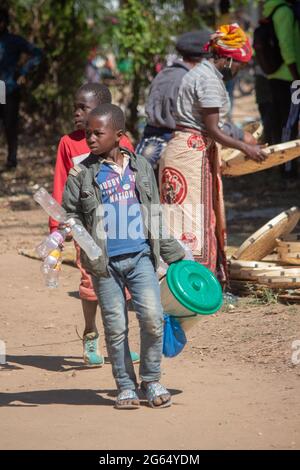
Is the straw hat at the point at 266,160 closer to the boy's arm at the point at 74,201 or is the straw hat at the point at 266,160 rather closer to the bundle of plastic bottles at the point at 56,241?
the boy's arm at the point at 74,201

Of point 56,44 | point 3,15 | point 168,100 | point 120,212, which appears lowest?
point 120,212

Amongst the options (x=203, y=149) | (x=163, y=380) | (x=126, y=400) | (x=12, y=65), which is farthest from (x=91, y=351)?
(x=12, y=65)

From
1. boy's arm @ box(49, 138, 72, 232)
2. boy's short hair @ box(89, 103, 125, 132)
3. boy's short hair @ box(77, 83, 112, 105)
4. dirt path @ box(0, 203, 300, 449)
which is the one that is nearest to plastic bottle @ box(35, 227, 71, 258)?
boy's short hair @ box(89, 103, 125, 132)

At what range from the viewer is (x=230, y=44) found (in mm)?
7234

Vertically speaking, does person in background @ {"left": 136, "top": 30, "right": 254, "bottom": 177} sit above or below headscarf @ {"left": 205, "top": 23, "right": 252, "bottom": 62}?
below

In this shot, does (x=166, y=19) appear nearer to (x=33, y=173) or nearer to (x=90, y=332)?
(x=33, y=173)

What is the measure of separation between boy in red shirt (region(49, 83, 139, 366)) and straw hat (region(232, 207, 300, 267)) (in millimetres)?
1791

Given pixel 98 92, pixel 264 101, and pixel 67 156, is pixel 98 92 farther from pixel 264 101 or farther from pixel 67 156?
pixel 264 101

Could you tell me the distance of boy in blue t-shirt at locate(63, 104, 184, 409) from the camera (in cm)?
536

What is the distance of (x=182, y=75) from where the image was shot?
24.4ft

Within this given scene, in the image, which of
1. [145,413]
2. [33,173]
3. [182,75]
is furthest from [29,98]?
[145,413]

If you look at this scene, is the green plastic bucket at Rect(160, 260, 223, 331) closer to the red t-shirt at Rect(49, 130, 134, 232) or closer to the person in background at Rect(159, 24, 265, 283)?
the red t-shirt at Rect(49, 130, 134, 232)

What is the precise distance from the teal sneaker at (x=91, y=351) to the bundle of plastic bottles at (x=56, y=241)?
3.67 feet

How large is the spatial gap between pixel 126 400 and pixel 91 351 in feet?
3.26
